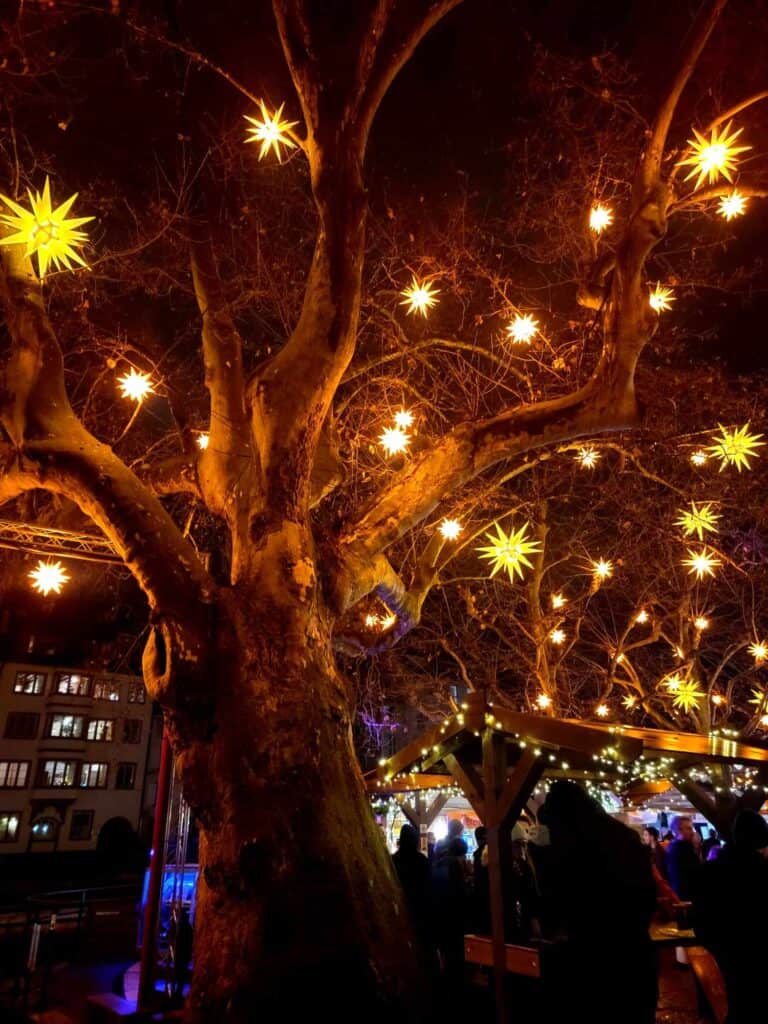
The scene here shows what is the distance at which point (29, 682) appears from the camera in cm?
3506

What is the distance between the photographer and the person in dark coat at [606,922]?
3916 millimetres

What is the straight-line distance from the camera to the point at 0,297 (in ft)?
20.0

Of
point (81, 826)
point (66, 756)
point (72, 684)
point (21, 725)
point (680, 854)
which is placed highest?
point (72, 684)

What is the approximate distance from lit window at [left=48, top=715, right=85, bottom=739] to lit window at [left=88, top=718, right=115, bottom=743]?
669 mm

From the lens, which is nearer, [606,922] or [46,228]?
[606,922]

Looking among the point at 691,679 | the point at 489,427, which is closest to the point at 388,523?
the point at 489,427

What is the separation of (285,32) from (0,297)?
360 cm

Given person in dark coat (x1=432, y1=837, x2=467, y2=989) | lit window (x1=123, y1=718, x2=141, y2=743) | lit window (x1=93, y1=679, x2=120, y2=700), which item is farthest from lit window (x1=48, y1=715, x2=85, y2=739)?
person in dark coat (x1=432, y1=837, x2=467, y2=989)

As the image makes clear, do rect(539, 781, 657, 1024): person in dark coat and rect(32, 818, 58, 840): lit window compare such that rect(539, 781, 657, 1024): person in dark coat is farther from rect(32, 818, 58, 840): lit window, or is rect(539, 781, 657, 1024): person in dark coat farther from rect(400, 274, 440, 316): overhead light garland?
rect(32, 818, 58, 840): lit window

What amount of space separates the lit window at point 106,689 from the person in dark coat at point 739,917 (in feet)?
131

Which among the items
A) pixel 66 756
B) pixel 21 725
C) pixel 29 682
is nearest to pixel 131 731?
pixel 66 756

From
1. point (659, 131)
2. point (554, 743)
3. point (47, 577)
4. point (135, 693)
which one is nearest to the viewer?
point (554, 743)

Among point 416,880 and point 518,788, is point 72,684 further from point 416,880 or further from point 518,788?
point 518,788

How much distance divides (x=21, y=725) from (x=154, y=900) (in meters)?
34.5
